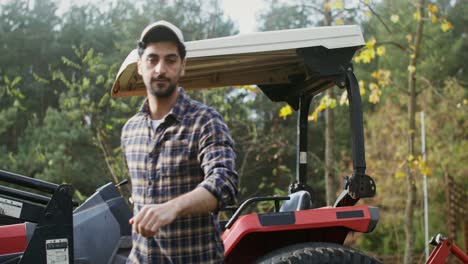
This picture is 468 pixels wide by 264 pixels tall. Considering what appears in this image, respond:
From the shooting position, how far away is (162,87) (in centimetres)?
233

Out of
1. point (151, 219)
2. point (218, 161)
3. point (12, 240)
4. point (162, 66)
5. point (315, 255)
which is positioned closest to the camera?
point (151, 219)

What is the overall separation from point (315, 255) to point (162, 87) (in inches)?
57.1

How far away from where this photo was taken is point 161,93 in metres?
2.33

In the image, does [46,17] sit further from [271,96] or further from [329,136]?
[271,96]

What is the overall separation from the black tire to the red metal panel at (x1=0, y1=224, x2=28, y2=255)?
123 centimetres

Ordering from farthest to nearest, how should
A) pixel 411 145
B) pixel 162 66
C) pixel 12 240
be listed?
1. pixel 411 145
2. pixel 12 240
3. pixel 162 66

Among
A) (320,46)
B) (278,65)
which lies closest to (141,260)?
(320,46)

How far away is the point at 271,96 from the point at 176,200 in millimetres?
2726

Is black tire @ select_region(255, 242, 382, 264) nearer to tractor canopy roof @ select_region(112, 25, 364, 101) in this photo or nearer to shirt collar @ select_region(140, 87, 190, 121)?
tractor canopy roof @ select_region(112, 25, 364, 101)

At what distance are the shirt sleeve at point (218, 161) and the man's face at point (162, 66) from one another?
6.7 inches

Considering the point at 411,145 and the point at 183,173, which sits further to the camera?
the point at 411,145

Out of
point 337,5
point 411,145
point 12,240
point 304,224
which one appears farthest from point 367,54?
point 12,240

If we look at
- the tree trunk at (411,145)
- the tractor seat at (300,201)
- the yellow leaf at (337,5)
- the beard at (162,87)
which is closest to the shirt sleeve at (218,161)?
the beard at (162,87)

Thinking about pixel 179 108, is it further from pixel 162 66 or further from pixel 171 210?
pixel 171 210
